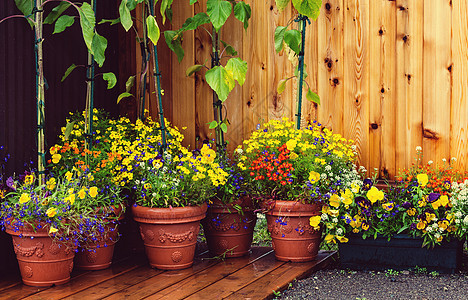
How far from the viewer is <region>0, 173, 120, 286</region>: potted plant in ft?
8.58

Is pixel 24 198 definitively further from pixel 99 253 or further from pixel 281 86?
pixel 281 86

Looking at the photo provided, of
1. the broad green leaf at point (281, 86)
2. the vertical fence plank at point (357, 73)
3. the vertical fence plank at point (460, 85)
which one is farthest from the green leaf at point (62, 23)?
the vertical fence plank at point (460, 85)

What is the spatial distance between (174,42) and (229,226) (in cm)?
117

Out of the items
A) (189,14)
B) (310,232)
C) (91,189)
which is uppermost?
(189,14)

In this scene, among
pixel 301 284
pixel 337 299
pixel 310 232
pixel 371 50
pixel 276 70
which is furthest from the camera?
pixel 276 70

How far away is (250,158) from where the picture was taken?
3256mm

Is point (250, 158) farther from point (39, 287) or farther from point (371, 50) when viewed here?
point (39, 287)

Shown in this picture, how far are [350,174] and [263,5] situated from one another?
1.21 meters

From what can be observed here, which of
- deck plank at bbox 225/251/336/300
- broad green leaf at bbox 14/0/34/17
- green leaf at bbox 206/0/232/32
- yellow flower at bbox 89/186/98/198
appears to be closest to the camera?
deck plank at bbox 225/251/336/300

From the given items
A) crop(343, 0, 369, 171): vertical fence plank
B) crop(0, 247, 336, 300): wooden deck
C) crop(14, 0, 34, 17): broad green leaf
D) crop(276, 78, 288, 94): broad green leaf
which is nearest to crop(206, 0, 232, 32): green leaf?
crop(276, 78, 288, 94): broad green leaf

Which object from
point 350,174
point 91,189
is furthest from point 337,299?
point 91,189

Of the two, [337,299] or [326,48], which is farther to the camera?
[326,48]

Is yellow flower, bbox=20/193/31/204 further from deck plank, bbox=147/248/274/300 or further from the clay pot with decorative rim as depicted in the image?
deck plank, bbox=147/248/274/300

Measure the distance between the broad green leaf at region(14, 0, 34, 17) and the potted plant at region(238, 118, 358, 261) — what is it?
4.44 feet
